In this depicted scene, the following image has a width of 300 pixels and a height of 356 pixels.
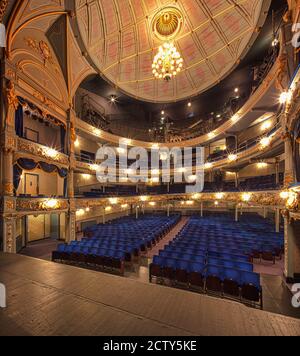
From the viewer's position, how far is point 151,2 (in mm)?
14102

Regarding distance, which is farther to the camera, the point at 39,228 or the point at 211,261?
the point at 39,228

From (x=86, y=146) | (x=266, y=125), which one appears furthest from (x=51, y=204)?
(x=266, y=125)

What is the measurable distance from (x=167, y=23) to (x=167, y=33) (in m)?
0.76

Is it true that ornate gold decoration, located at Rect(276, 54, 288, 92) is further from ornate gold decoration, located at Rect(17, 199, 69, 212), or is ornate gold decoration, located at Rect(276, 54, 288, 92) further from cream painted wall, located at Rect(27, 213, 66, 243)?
cream painted wall, located at Rect(27, 213, 66, 243)

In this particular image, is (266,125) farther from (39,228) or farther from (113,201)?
(39,228)

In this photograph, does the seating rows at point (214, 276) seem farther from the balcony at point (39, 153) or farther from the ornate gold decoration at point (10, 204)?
the balcony at point (39, 153)

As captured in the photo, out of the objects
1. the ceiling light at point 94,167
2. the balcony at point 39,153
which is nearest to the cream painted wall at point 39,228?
the ceiling light at point 94,167

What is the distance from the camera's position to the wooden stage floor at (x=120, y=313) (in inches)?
77.7

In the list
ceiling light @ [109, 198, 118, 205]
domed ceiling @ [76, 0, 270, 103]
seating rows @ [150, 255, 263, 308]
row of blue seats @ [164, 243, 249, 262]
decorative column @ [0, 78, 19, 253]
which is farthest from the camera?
ceiling light @ [109, 198, 118, 205]

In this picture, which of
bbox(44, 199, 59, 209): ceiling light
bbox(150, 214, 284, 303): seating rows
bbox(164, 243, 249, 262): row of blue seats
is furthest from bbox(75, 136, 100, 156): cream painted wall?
bbox(164, 243, 249, 262): row of blue seats

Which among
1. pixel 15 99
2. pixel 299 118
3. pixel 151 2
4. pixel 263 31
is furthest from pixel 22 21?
pixel 263 31

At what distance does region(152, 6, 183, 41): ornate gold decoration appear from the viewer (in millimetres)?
14586

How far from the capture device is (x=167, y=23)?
15.4m

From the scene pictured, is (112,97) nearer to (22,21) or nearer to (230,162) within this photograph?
(22,21)
